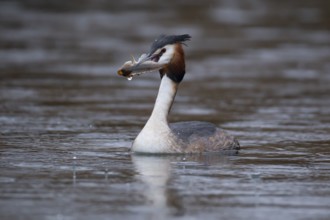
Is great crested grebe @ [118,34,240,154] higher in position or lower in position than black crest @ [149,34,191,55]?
lower

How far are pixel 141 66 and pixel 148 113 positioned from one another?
14.5ft

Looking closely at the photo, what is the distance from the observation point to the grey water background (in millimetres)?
10781

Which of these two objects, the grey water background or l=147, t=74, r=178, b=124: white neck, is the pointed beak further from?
the grey water background

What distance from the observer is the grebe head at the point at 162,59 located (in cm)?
1377

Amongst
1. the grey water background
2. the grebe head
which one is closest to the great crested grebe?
the grebe head

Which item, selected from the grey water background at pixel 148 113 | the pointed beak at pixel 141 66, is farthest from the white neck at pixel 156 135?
the pointed beak at pixel 141 66

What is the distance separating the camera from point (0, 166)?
12.5 m

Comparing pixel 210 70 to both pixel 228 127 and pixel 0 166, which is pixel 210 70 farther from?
pixel 0 166

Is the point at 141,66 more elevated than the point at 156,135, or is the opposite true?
the point at 141,66

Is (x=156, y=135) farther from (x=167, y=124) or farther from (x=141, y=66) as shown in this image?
(x=141, y=66)

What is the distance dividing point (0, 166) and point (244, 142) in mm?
3833

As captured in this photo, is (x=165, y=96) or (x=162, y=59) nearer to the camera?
(x=162, y=59)

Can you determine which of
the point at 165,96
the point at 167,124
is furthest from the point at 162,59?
the point at 167,124

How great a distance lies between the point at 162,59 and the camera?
1380cm
